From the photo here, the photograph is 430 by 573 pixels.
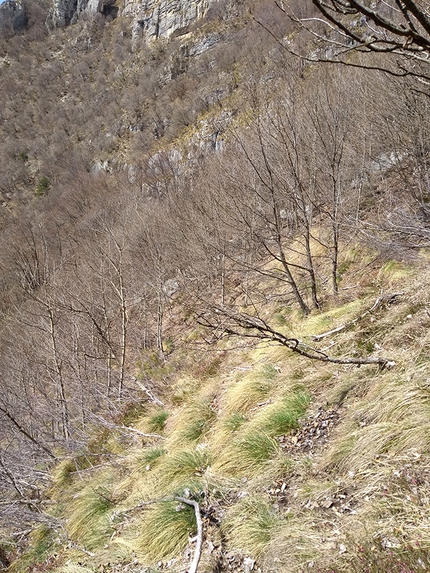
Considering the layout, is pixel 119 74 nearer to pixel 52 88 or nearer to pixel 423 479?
pixel 52 88

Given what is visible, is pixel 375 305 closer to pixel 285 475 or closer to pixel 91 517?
pixel 285 475

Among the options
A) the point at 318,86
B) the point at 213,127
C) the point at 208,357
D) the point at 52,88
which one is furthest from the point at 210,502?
the point at 52,88

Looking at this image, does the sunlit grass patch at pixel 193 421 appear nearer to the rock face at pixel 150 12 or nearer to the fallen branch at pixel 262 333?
the fallen branch at pixel 262 333

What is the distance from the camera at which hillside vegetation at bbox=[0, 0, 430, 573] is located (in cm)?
226

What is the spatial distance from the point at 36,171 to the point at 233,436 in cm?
5073

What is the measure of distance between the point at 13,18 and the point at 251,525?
3737 inches

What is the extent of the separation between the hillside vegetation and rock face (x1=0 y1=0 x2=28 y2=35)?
76.1 metres

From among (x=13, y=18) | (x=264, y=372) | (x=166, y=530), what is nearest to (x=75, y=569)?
(x=166, y=530)

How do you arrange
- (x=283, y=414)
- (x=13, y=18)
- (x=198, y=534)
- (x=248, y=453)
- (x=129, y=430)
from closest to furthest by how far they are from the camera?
(x=198, y=534) < (x=248, y=453) < (x=283, y=414) < (x=129, y=430) < (x=13, y=18)

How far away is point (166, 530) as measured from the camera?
2824 millimetres

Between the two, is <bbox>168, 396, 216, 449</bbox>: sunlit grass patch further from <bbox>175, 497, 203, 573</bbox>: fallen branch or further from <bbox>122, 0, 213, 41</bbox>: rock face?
<bbox>122, 0, 213, 41</bbox>: rock face

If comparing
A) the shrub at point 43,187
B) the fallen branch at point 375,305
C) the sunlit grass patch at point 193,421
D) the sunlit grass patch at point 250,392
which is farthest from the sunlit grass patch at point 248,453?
the shrub at point 43,187

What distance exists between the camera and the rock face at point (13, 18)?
226ft

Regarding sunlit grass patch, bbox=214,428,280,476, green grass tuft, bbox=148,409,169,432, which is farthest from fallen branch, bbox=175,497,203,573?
green grass tuft, bbox=148,409,169,432
